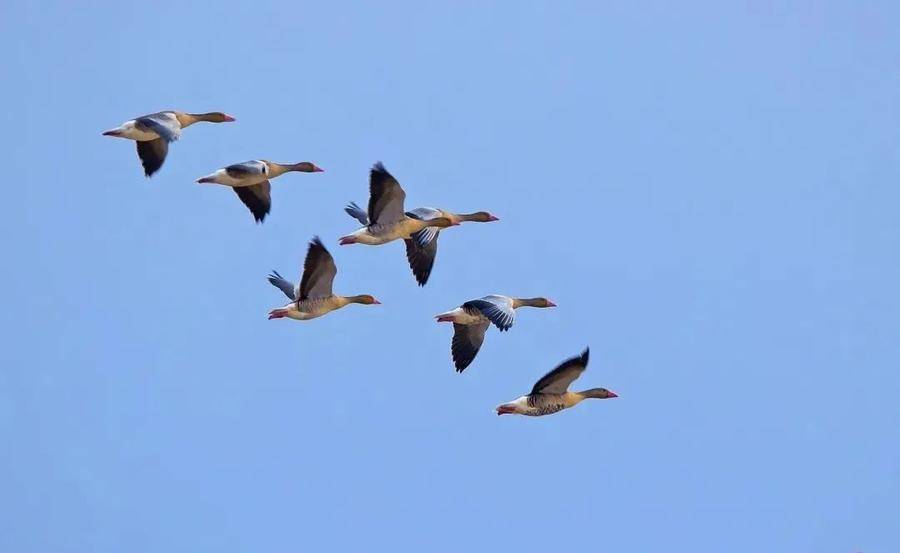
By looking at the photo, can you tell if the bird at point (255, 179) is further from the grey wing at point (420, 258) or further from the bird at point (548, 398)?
the bird at point (548, 398)

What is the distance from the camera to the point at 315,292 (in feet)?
80.9

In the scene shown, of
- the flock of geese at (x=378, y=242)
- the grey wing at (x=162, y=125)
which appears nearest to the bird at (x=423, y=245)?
the flock of geese at (x=378, y=242)

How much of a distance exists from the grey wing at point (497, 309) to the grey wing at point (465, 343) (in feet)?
2.51

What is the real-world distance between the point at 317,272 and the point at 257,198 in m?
1.90

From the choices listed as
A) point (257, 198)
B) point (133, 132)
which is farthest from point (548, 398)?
point (133, 132)

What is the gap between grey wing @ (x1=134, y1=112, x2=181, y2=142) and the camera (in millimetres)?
23625

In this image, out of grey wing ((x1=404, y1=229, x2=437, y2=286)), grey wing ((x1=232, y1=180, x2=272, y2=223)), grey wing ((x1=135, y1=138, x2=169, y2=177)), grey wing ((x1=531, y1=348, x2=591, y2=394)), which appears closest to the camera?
grey wing ((x1=531, y1=348, x2=591, y2=394))

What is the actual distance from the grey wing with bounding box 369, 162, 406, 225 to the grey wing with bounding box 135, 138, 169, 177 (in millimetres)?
2675

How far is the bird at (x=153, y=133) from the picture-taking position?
23828 mm

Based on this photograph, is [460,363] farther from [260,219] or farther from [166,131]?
[166,131]

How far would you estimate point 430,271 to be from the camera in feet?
86.7

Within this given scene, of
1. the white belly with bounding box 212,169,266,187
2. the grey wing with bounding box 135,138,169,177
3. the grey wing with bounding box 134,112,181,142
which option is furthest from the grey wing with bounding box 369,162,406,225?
the grey wing with bounding box 135,138,169,177

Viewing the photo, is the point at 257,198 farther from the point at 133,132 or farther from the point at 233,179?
the point at 133,132

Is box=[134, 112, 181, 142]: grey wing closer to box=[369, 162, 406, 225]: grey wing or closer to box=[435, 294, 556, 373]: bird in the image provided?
box=[369, 162, 406, 225]: grey wing
